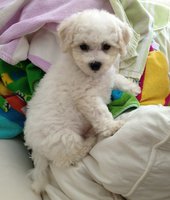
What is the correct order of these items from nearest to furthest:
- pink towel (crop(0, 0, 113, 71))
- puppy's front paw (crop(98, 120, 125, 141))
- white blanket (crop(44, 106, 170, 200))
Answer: white blanket (crop(44, 106, 170, 200)) < puppy's front paw (crop(98, 120, 125, 141)) < pink towel (crop(0, 0, 113, 71))

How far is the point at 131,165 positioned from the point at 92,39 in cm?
40

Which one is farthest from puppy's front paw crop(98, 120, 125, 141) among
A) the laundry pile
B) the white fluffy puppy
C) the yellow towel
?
the yellow towel

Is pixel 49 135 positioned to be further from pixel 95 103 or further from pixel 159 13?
pixel 159 13

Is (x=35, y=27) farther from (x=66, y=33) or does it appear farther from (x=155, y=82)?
(x=155, y=82)

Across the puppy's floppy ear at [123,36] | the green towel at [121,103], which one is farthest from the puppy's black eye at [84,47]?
the green towel at [121,103]

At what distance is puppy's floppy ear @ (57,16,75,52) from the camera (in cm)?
105

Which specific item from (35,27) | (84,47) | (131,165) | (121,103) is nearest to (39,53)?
(35,27)

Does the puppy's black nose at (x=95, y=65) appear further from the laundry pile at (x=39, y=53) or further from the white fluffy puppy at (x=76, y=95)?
the laundry pile at (x=39, y=53)

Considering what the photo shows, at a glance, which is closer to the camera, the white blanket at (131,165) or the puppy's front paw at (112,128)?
the white blanket at (131,165)

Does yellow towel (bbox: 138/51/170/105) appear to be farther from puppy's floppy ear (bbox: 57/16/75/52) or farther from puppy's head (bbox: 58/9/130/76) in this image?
puppy's floppy ear (bbox: 57/16/75/52)

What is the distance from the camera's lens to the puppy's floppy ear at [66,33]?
1.05m

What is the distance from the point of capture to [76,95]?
1090mm

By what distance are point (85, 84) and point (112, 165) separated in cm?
30

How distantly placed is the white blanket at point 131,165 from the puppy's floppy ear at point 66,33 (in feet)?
0.99
